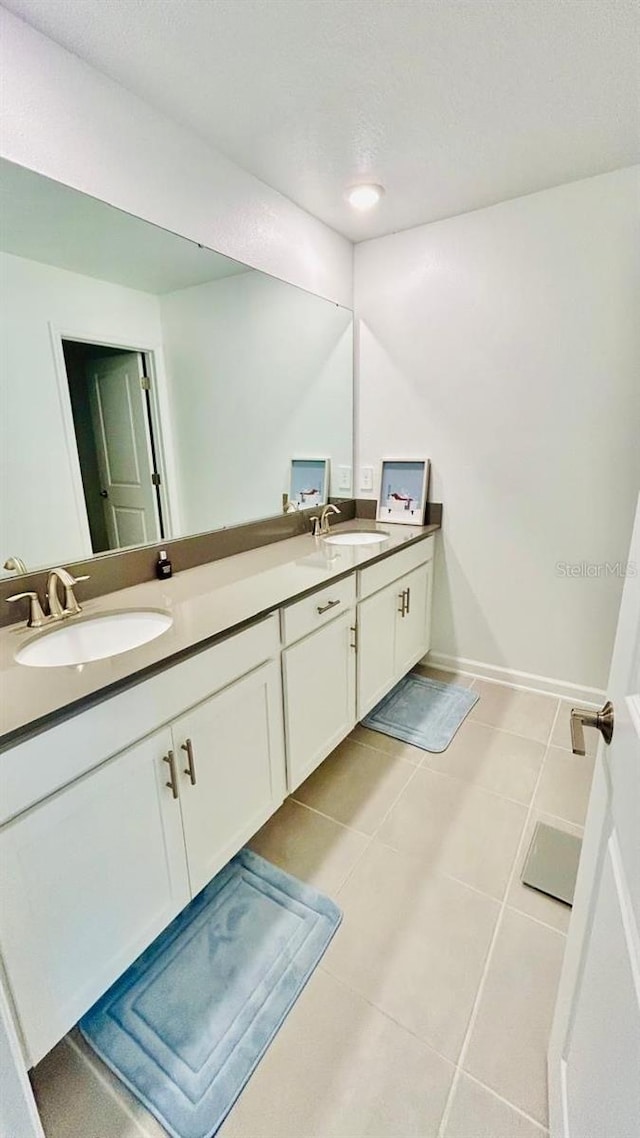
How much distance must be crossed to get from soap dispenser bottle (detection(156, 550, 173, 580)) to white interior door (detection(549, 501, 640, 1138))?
1370 mm

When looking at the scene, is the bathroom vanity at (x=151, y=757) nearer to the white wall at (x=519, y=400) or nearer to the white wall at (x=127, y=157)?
the white wall at (x=519, y=400)

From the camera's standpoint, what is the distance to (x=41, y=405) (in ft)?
4.46

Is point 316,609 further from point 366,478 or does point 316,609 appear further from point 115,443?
point 366,478

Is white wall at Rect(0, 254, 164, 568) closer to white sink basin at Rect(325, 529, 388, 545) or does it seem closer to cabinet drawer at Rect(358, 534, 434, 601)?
cabinet drawer at Rect(358, 534, 434, 601)

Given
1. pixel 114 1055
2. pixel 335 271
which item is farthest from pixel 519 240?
pixel 114 1055

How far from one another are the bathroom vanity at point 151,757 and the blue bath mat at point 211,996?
16 cm

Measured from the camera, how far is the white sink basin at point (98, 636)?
1231mm

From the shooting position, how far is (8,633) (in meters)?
1.22

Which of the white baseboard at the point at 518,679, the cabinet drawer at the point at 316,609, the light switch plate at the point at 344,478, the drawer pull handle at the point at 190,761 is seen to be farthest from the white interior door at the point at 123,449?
the white baseboard at the point at 518,679

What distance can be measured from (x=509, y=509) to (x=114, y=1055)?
7.78 feet

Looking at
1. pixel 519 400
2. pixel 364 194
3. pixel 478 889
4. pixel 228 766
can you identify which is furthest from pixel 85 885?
pixel 364 194

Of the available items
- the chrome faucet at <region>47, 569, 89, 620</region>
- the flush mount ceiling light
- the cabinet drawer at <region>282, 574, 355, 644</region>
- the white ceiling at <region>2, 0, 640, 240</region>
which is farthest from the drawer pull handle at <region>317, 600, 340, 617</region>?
the flush mount ceiling light

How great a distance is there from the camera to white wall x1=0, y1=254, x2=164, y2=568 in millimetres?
1288

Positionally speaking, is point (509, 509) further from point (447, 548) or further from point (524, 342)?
point (524, 342)
